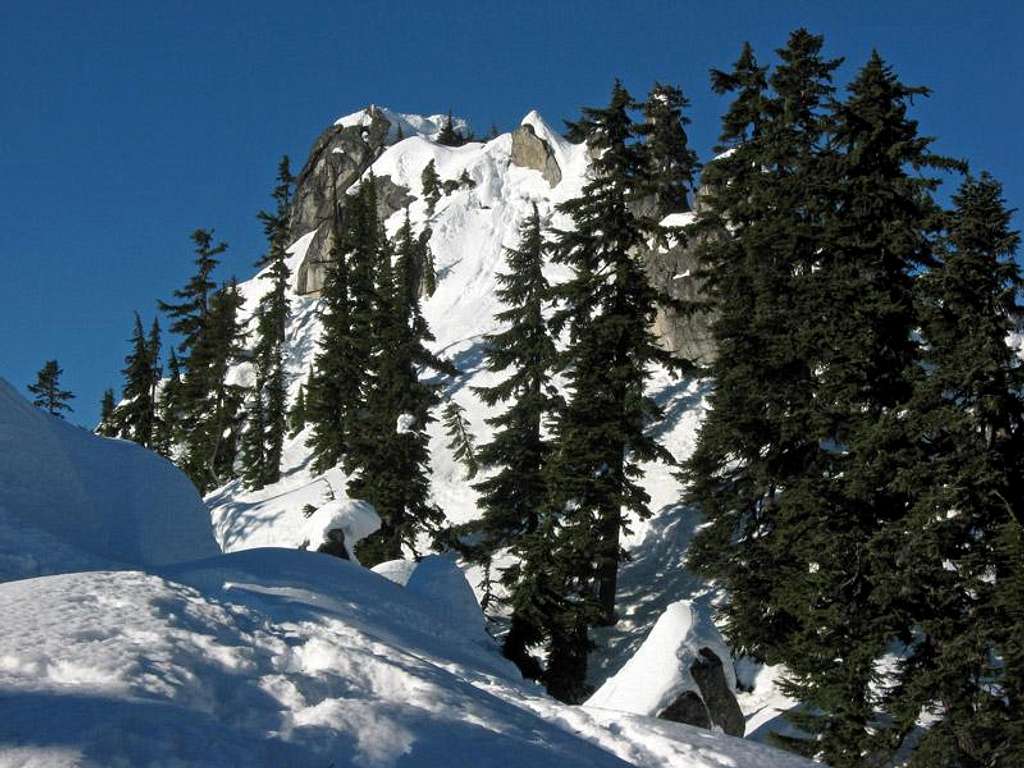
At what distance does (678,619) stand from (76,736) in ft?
40.6

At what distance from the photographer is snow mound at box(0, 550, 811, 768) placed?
4.71m

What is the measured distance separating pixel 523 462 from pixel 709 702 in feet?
41.2

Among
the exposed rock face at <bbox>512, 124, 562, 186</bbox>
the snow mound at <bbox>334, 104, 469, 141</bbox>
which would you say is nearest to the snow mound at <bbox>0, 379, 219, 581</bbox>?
the exposed rock face at <bbox>512, 124, 562, 186</bbox>

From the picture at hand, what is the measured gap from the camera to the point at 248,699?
A: 553 cm

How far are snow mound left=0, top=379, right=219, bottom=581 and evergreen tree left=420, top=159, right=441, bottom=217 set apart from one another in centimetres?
6714

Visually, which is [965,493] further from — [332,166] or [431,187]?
[332,166]

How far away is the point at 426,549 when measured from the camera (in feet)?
100

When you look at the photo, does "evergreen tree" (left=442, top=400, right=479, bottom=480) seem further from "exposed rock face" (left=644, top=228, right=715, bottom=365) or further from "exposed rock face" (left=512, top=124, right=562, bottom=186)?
"exposed rock face" (left=512, top=124, right=562, bottom=186)

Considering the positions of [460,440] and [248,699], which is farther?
[460,440]

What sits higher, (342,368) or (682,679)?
(342,368)

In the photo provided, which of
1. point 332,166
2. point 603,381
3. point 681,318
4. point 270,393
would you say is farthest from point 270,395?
point 332,166

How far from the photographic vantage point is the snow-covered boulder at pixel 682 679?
14141mm

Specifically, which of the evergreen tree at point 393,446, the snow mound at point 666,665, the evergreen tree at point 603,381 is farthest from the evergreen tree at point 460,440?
the snow mound at point 666,665

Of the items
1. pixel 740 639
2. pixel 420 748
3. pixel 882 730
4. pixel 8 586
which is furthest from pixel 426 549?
pixel 420 748
